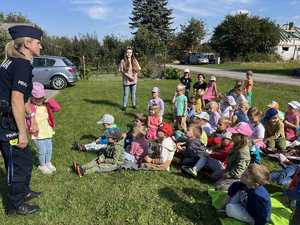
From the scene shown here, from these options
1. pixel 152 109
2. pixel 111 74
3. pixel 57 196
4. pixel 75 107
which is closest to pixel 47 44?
pixel 111 74

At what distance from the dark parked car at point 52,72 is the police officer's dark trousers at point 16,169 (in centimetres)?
1438

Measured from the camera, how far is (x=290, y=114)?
8.02 metres

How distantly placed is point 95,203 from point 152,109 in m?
3.52

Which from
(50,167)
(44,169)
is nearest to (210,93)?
(50,167)

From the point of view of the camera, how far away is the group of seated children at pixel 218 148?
4043 millimetres

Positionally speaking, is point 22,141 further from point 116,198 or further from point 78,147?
point 78,147

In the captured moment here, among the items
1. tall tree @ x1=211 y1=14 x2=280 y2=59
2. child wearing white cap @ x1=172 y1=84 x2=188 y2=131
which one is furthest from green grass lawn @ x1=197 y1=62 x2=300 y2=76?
child wearing white cap @ x1=172 y1=84 x2=188 y2=131

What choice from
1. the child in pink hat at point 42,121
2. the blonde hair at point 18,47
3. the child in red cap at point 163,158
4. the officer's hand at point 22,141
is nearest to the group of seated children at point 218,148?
the child in red cap at point 163,158

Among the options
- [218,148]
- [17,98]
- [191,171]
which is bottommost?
[191,171]

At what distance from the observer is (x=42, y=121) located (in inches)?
223

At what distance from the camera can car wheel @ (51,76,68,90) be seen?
18.0 metres

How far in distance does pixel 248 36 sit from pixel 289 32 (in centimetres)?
1914

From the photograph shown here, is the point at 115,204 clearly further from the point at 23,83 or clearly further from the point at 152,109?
the point at 152,109

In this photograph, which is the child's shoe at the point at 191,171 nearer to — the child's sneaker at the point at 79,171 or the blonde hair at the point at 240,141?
the blonde hair at the point at 240,141
